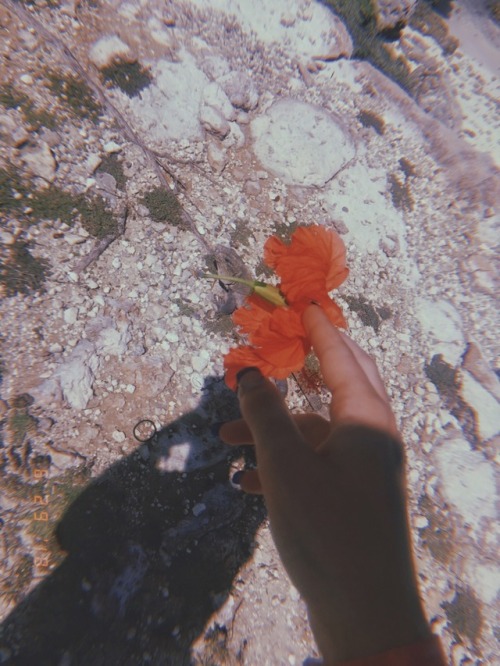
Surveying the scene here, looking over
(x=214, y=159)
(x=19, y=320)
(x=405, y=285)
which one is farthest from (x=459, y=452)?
(x=19, y=320)

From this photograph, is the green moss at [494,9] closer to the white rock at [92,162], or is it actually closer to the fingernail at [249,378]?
the white rock at [92,162]

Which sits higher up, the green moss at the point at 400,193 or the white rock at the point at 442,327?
the green moss at the point at 400,193

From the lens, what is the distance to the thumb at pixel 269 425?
128 centimetres

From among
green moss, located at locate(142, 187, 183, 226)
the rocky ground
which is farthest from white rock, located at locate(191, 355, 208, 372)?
green moss, located at locate(142, 187, 183, 226)

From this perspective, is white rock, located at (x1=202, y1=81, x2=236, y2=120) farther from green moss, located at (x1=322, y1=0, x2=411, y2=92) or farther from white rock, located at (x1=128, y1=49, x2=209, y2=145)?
green moss, located at (x1=322, y1=0, x2=411, y2=92)

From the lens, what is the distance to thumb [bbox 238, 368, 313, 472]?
1282 millimetres

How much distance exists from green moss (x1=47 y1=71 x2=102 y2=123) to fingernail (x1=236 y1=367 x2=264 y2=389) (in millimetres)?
3193

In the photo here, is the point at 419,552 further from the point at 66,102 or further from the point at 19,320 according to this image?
the point at 66,102

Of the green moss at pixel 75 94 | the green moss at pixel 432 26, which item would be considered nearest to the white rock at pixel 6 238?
the green moss at pixel 75 94

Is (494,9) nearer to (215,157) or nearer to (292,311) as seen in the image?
(215,157)

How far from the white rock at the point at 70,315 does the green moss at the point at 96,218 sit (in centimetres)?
72

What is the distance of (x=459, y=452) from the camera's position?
13.5 ft

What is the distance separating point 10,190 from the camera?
300 centimetres

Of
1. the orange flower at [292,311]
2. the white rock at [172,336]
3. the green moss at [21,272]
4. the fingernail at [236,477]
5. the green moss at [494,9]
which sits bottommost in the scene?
the fingernail at [236,477]
